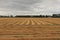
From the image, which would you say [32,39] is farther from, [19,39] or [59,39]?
[59,39]

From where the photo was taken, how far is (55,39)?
10133 mm

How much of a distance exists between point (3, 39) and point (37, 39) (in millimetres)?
1865

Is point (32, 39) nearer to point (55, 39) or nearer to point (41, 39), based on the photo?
point (41, 39)

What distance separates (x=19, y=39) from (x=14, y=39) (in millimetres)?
280

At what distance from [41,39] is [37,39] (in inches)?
8.9

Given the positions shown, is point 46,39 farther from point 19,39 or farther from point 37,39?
point 19,39

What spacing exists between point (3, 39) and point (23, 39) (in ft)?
3.60

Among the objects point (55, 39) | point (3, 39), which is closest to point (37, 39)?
point (55, 39)

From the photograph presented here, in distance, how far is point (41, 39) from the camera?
10.1m

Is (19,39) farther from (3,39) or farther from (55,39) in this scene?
(55,39)

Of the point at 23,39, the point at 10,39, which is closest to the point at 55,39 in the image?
the point at 23,39

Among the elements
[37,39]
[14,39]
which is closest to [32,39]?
[37,39]

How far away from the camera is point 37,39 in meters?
10.1

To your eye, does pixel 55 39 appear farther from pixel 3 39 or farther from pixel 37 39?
pixel 3 39
